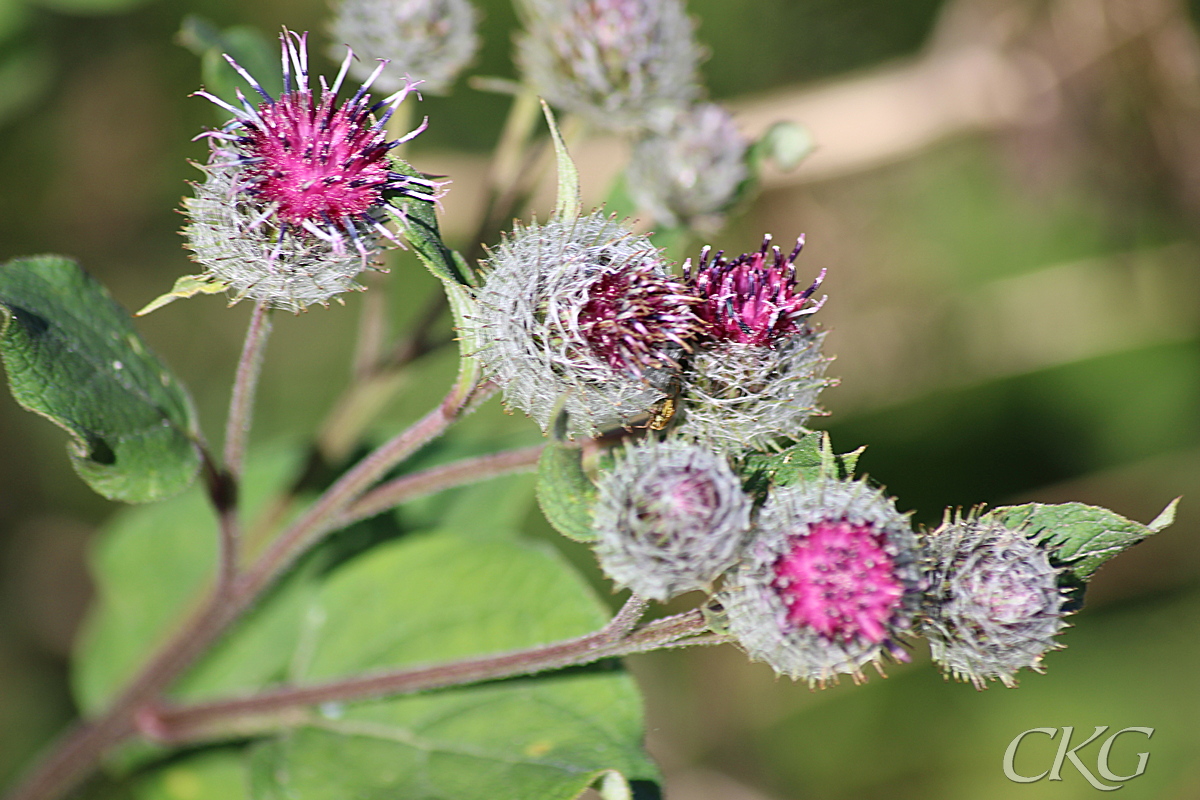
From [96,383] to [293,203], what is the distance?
681 mm

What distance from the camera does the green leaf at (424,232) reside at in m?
1.67

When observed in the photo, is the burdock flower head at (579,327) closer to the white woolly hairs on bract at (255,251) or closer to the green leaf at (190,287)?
the white woolly hairs on bract at (255,251)

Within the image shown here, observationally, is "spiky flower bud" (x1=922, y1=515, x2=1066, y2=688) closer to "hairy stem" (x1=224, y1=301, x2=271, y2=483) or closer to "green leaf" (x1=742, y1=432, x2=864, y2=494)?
"green leaf" (x1=742, y1=432, x2=864, y2=494)

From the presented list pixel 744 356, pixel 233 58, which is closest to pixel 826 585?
pixel 744 356

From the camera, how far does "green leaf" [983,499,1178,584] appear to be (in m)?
1.89

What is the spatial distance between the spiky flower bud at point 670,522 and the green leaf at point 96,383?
105cm

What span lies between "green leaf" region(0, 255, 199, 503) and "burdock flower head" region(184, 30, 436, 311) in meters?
0.44

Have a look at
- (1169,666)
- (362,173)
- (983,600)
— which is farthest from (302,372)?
(1169,666)

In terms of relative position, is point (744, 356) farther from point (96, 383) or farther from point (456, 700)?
point (96, 383)

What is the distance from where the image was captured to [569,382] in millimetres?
1755

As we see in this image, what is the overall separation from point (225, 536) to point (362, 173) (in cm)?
101

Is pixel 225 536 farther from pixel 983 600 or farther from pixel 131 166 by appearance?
pixel 131 166

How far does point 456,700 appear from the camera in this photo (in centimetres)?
241

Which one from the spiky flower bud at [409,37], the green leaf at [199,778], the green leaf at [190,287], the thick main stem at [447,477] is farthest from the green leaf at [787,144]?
the green leaf at [199,778]
